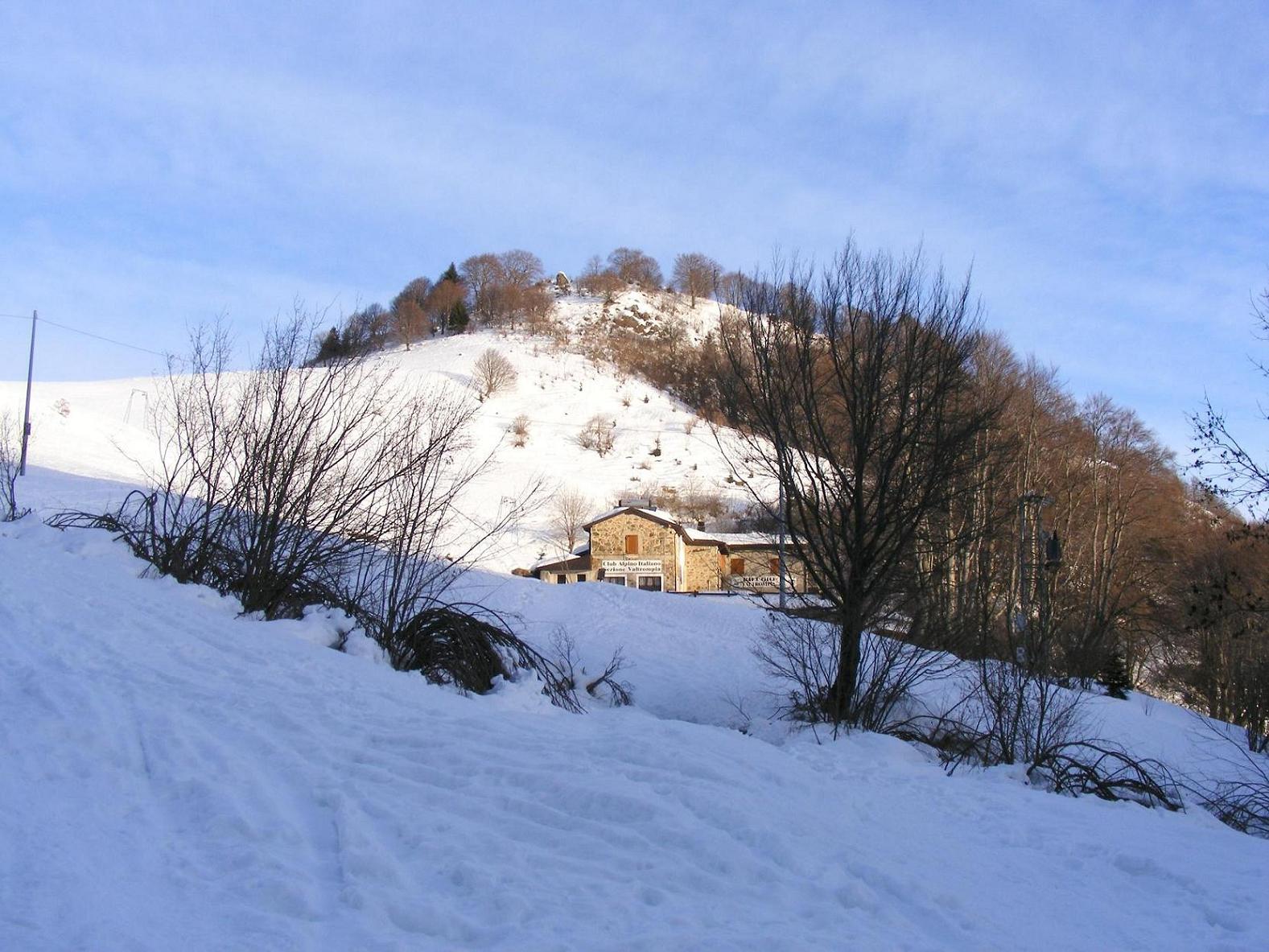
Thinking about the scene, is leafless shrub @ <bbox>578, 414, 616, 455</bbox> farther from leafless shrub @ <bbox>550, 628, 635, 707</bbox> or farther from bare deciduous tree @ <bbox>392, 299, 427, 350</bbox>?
leafless shrub @ <bbox>550, 628, 635, 707</bbox>

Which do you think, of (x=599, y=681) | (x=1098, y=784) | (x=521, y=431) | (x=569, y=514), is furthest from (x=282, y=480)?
(x=521, y=431)

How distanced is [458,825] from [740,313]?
10.9 m

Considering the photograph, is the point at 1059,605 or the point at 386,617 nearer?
the point at 386,617

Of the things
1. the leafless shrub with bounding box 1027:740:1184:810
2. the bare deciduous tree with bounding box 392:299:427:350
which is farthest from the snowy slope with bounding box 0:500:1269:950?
the bare deciduous tree with bounding box 392:299:427:350

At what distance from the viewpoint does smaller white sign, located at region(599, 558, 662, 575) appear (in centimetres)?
3994

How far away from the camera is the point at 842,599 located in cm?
1216

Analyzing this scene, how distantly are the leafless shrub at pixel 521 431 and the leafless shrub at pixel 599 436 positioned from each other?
12.8 ft

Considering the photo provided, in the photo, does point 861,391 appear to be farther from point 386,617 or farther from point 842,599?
point 386,617

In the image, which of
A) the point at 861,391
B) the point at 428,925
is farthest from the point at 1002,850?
the point at 861,391

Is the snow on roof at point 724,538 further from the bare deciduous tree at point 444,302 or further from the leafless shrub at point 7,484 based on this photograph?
the bare deciduous tree at point 444,302

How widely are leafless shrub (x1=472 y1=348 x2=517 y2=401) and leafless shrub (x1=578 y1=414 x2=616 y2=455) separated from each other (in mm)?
9592

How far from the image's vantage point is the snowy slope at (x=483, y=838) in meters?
3.05

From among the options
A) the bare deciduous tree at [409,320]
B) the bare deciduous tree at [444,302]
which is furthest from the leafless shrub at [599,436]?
the bare deciduous tree at [444,302]

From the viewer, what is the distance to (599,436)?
63.8 meters
